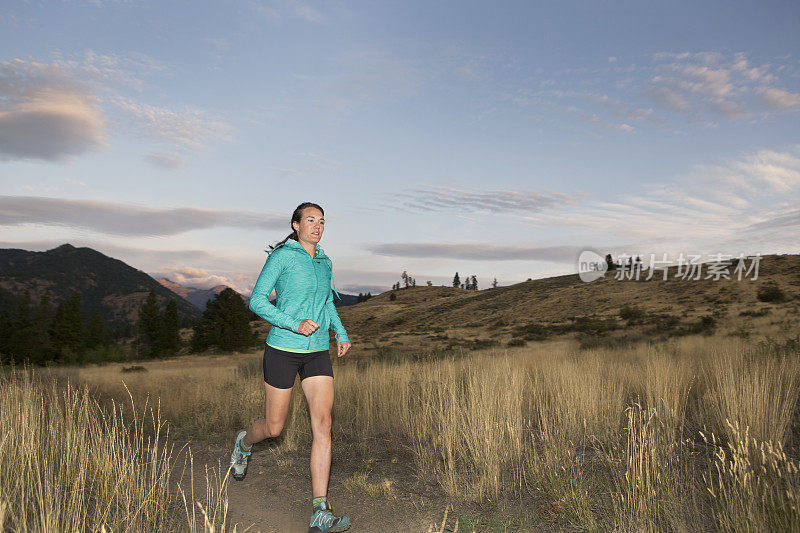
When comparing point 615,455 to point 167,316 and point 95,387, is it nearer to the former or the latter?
point 95,387

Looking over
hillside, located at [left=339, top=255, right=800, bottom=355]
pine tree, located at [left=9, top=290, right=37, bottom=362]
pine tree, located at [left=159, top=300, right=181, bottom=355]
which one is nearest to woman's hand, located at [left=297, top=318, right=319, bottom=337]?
hillside, located at [left=339, top=255, right=800, bottom=355]

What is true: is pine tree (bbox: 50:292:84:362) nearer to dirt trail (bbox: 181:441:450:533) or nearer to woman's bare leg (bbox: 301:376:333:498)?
dirt trail (bbox: 181:441:450:533)

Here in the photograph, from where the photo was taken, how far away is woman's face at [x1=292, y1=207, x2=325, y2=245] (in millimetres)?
4004

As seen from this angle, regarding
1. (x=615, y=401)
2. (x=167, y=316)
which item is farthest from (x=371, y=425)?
(x=167, y=316)

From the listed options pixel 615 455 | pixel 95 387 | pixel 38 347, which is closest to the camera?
pixel 615 455

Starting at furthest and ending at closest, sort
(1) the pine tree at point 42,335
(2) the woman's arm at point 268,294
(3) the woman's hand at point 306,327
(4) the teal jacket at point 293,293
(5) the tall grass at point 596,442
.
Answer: (1) the pine tree at point 42,335
(4) the teal jacket at point 293,293
(2) the woman's arm at point 268,294
(3) the woman's hand at point 306,327
(5) the tall grass at point 596,442

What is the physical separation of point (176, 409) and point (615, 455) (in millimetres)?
7108

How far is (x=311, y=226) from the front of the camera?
13.1ft

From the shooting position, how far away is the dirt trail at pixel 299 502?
3.88m

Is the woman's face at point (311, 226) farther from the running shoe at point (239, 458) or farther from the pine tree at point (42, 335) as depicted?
the pine tree at point (42, 335)

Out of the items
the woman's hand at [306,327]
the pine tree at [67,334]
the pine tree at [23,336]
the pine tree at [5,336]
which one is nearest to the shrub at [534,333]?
the woman's hand at [306,327]

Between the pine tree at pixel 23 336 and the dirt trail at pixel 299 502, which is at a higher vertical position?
the dirt trail at pixel 299 502

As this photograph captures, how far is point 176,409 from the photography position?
8539 mm

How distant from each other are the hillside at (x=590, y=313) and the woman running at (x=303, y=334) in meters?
22.3
